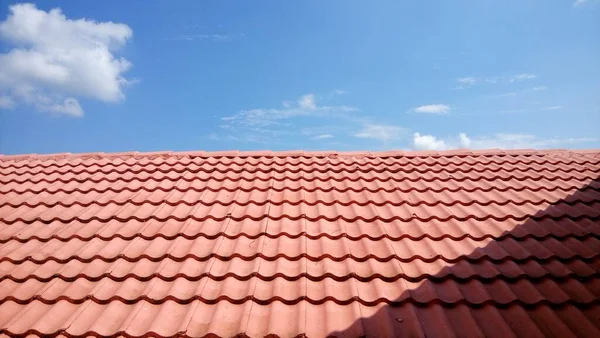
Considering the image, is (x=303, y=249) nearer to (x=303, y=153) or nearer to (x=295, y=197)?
(x=295, y=197)

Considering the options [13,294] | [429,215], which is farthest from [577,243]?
[13,294]

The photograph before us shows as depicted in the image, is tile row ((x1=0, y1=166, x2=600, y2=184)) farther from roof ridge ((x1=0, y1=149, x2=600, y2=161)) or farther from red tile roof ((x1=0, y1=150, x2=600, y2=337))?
roof ridge ((x1=0, y1=149, x2=600, y2=161))

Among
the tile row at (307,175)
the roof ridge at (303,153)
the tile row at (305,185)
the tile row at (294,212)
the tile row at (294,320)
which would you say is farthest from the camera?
the roof ridge at (303,153)

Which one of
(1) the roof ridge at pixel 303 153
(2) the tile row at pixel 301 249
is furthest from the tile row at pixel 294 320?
(1) the roof ridge at pixel 303 153

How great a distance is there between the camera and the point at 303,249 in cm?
352

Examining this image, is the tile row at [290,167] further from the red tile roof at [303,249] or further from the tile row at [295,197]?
the tile row at [295,197]

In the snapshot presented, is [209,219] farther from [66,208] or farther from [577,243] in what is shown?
[577,243]

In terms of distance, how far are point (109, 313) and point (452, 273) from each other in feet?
8.46

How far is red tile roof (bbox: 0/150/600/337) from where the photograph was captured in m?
2.78

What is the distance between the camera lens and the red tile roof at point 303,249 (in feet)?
9.11

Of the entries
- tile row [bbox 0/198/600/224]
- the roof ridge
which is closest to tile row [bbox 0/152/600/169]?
the roof ridge

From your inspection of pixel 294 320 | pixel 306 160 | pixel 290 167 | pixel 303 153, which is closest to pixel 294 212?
pixel 290 167

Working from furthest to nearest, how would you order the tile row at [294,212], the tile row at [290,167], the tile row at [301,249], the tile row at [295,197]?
the tile row at [290,167], the tile row at [295,197], the tile row at [294,212], the tile row at [301,249]

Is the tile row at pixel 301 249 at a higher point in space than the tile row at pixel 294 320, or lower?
higher
